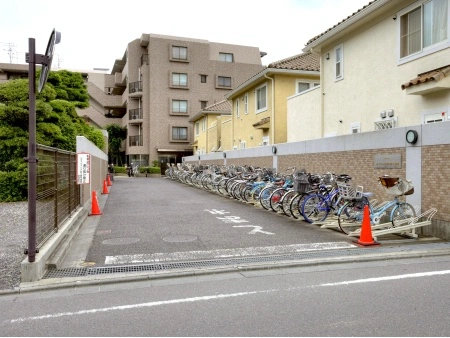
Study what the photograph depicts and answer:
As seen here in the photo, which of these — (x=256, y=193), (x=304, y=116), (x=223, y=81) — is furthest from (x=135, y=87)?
(x=256, y=193)

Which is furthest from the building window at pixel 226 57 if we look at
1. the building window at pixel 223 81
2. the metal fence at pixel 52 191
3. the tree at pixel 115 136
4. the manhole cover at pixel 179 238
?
the manhole cover at pixel 179 238

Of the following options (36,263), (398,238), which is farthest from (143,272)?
(398,238)

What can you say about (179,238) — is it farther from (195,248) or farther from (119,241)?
(119,241)

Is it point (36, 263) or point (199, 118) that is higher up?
point (199, 118)

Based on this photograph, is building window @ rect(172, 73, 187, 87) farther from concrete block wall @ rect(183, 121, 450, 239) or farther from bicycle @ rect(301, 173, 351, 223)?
bicycle @ rect(301, 173, 351, 223)

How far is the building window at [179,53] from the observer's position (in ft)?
146

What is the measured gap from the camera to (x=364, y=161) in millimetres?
10156

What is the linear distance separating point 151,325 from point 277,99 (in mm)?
17911

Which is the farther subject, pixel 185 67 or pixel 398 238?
pixel 185 67

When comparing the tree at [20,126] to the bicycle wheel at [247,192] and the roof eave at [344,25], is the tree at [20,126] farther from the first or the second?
the roof eave at [344,25]

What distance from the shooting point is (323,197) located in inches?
383

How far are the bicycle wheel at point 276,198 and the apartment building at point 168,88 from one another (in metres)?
33.2

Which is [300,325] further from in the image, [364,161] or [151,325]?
[364,161]

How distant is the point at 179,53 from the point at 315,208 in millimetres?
38529
